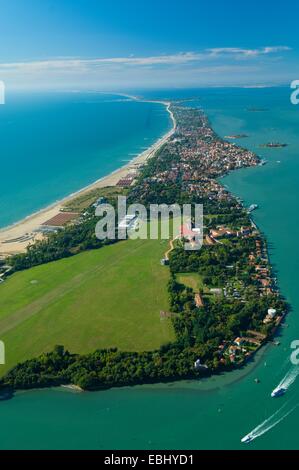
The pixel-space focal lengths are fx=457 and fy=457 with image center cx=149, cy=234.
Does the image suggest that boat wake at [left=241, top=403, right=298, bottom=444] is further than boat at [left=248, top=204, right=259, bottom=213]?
No

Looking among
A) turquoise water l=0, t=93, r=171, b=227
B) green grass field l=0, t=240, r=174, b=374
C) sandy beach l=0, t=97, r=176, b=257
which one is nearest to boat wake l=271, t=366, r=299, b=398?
green grass field l=0, t=240, r=174, b=374

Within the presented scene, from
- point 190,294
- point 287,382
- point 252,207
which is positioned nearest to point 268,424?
point 287,382

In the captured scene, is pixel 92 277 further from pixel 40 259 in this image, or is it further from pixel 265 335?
pixel 265 335

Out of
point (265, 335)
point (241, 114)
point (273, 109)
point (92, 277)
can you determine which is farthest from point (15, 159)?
point (273, 109)

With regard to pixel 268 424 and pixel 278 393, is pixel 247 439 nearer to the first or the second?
pixel 268 424

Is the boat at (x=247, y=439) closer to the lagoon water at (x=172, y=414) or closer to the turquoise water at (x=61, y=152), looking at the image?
the lagoon water at (x=172, y=414)

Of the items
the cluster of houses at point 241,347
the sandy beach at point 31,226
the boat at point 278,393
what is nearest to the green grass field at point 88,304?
the cluster of houses at point 241,347

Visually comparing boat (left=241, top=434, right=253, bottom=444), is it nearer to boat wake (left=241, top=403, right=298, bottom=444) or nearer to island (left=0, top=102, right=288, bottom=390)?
boat wake (left=241, top=403, right=298, bottom=444)
